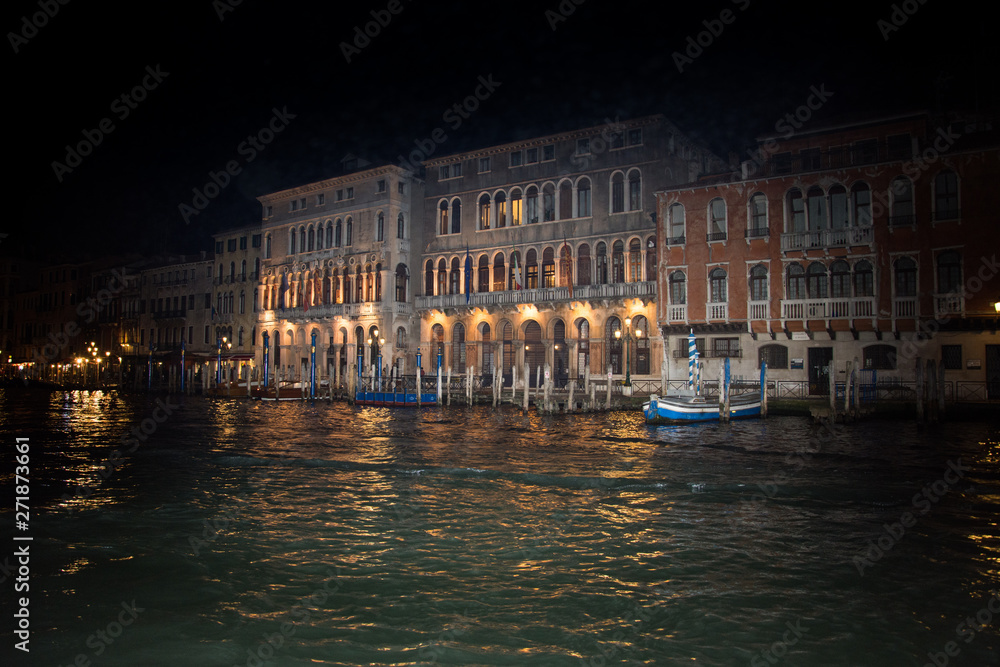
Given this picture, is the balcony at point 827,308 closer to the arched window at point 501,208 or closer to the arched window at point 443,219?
the arched window at point 501,208

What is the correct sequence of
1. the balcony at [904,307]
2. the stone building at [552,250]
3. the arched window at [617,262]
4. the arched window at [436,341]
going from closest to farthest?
the balcony at [904,307] < the stone building at [552,250] < the arched window at [617,262] < the arched window at [436,341]

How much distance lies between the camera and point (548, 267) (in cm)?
3431

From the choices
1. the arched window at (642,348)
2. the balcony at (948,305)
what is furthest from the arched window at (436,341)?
the balcony at (948,305)

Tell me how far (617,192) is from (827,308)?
431 inches

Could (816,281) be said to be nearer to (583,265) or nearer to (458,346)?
(583,265)

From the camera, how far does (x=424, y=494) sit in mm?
11141

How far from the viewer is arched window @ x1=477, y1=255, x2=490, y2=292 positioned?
36250 millimetres

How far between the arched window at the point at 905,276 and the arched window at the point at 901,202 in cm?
133

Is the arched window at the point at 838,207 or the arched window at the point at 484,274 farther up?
the arched window at the point at 838,207

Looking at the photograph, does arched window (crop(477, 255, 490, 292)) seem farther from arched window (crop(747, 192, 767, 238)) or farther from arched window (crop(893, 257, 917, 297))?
arched window (crop(893, 257, 917, 297))

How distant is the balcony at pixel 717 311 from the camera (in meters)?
27.2

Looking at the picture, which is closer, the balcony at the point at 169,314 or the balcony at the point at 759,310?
the balcony at the point at 759,310

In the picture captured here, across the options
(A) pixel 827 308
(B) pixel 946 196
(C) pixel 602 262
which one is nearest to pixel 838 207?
(B) pixel 946 196

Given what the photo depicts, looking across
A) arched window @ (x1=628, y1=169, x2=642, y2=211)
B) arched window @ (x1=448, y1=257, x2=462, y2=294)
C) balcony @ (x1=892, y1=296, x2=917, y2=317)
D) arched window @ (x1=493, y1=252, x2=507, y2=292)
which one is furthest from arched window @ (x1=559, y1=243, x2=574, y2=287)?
balcony @ (x1=892, y1=296, x2=917, y2=317)
